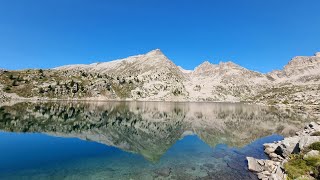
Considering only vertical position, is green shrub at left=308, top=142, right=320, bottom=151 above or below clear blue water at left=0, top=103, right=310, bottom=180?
above

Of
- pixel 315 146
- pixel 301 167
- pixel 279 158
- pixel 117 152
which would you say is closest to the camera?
pixel 301 167

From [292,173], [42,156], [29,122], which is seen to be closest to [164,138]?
[42,156]

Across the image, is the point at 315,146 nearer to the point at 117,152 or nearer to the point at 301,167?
the point at 301,167

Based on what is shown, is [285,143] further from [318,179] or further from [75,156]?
[75,156]

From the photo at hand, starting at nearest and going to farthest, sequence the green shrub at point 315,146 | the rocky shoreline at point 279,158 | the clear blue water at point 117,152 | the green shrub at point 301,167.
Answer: the green shrub at point 301,167 → the rocky shoreline at point 279,158 → the green shrub at point 315,146 → the clear blue water at point 117,152

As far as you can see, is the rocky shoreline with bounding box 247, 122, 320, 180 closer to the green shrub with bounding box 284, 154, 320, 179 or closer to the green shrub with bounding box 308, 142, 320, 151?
the green shrub with bounding box 284, 154, 320, 179

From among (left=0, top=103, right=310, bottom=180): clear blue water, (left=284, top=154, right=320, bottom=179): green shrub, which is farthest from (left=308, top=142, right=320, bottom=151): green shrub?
(left=0, top=103, right=310, bottom=180): clear blue water

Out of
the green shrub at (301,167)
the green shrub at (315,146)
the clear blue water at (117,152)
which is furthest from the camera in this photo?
the clear blue water at (117,152)

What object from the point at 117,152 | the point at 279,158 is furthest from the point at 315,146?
the point at 117,152

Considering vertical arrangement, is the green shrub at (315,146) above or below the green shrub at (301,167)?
above

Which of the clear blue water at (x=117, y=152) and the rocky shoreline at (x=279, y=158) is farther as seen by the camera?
the clear blue water at (x=117, y=152)

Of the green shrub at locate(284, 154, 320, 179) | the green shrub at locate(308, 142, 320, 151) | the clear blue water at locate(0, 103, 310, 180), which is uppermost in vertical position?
the green shrub at locate(308, 142, 320, 151)

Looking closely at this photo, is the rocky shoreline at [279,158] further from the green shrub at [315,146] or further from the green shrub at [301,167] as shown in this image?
the green shrub at [315,146]

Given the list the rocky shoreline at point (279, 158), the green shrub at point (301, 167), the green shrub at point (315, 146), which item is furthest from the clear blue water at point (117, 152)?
the green shrub at point (315, 146)
